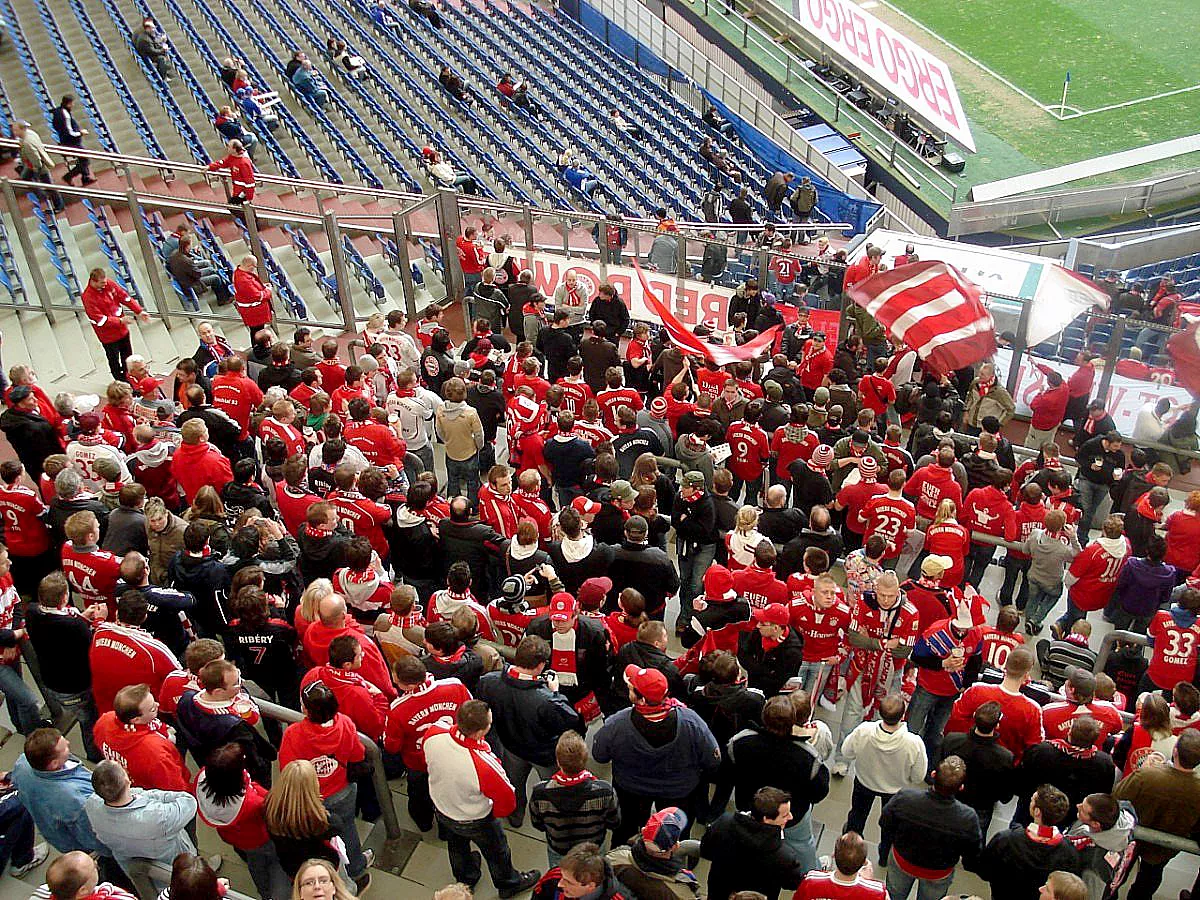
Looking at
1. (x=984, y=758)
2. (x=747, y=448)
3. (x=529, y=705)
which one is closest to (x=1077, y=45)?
(x=747, y=448)

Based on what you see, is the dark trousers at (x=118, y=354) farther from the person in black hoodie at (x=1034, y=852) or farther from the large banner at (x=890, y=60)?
the large banner at (x=890, y=60)

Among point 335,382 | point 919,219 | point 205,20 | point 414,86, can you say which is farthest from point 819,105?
point 335,382

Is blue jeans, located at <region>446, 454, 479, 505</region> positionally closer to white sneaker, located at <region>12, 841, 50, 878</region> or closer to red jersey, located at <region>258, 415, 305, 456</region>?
red jersey, located at <region>258, 415, 305, 456</region>

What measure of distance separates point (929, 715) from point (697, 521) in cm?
194

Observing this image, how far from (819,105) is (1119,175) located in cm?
698

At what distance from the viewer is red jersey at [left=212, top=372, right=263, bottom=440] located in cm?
881

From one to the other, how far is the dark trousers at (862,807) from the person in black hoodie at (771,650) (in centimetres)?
72

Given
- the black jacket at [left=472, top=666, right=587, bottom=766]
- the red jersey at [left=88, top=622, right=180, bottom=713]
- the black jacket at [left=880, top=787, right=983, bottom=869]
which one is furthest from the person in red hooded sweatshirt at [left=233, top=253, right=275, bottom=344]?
the black jacket at [left=880, top=787, right=983, bottom=869]

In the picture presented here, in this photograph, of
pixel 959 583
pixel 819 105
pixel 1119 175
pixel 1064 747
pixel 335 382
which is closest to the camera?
pixel 1064 747

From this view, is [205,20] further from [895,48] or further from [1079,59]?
[1079,59]

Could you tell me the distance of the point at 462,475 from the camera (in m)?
9.22

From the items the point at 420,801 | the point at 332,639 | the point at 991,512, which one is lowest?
the point at 420,801

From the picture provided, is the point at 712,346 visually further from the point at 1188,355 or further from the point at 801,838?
the point at 801,838

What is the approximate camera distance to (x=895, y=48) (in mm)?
24328
